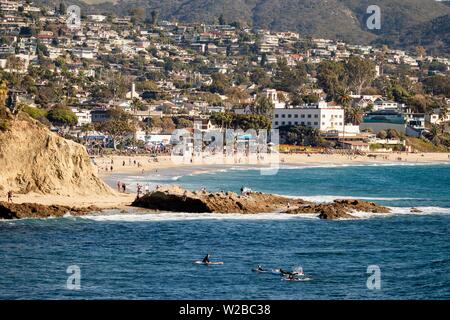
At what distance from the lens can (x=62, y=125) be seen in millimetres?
145125

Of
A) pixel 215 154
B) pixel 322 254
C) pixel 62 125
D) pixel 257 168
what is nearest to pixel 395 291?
pixel 322 254

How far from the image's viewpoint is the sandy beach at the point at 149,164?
55906 millimetres

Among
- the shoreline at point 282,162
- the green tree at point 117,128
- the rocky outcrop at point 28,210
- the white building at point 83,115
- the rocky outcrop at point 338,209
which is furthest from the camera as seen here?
the white building at point 83,115

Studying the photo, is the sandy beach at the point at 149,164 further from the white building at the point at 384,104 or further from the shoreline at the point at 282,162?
the white building at the point at 384,104

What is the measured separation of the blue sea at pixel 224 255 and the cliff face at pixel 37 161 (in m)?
2.95

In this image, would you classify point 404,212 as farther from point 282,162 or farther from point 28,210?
point 282,162

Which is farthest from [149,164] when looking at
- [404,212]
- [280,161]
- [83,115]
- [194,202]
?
[83,115]

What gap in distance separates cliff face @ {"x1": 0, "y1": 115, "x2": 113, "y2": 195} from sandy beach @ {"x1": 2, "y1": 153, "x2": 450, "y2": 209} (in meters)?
0.65

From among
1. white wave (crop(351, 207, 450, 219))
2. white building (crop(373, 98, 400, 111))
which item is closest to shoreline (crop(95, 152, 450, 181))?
white wave (crop(351, 207, 450, 219))

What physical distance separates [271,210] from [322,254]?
15234mm

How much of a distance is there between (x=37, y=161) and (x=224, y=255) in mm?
15328

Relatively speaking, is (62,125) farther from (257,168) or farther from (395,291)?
(395,291)

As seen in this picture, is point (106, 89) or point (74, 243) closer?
point (74, 243)

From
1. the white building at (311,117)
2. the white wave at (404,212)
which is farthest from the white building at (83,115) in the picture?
the white wave at (404,212)
